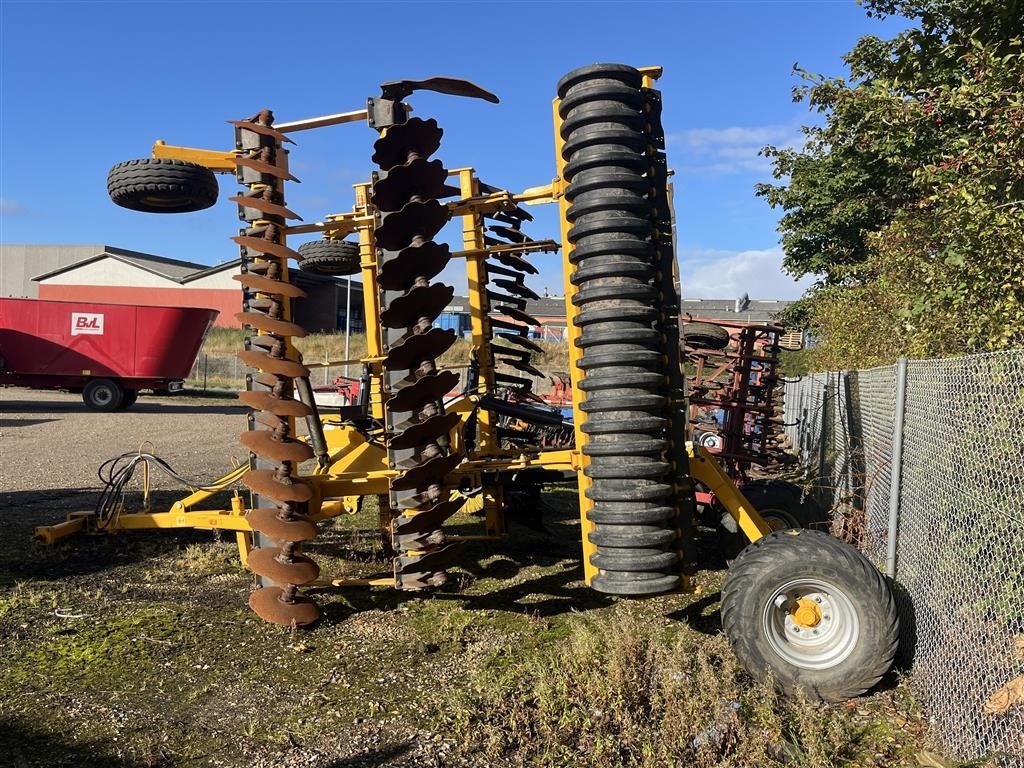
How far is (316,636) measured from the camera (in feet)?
15.8

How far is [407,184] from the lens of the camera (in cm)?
475

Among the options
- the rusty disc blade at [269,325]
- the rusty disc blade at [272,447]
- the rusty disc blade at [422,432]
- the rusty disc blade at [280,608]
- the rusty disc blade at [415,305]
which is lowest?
the rusty disc blade at [280,608]

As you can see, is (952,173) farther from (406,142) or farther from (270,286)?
(270,286)

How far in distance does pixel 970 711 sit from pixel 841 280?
19.5m

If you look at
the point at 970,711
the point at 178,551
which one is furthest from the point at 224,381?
the point at 970,711

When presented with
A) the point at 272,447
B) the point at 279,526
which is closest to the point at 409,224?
the point at 272,447

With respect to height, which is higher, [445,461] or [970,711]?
[445,461]

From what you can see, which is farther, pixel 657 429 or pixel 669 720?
pixel 657 429

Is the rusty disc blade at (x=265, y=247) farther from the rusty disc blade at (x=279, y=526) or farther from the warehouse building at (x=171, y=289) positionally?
the warehouse building at (x=171, y=289)

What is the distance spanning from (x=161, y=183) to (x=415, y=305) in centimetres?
286

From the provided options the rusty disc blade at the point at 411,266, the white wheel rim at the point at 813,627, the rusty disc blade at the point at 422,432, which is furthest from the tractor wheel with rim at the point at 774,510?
the rusty disc blade at the point at 411,266

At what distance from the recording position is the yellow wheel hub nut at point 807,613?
3961 mm

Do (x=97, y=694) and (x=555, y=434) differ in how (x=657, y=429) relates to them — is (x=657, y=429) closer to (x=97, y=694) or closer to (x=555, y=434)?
(x=97, y=694)

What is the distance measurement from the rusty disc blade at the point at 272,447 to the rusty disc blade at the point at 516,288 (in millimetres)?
3124
